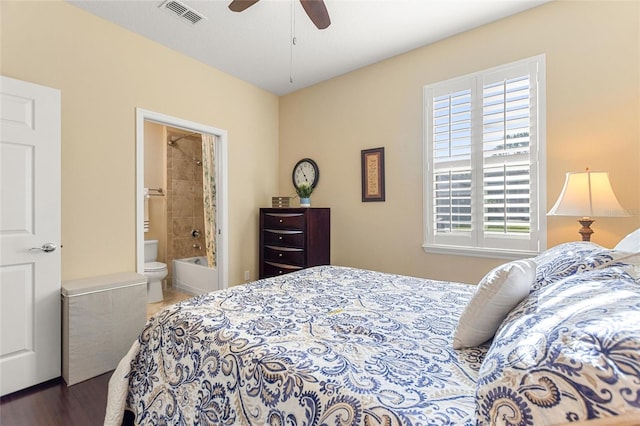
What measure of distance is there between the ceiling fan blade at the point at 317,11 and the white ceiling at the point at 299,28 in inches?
18.7

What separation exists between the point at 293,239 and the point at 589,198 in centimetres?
251

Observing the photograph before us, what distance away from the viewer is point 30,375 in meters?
2.00

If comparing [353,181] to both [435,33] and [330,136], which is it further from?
[435,33]


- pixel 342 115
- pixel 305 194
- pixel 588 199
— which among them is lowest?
pixel 588 199

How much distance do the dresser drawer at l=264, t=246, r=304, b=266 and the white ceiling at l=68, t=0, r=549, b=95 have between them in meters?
2.06

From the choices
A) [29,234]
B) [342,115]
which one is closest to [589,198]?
[342,115]

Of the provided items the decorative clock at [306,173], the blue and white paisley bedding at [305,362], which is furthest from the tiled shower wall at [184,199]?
the blue and white paisley bedding at [305,362]

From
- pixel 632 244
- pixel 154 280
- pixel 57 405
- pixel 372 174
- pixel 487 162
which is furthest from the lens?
pixel 154 280

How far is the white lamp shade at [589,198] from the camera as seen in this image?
186 cm

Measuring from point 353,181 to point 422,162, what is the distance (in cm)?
83

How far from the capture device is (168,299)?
3961 millimetres

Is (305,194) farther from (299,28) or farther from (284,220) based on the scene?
(299,28)

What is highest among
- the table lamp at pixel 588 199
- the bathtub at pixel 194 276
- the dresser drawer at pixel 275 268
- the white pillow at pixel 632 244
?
the table lamp at pixel 588 199

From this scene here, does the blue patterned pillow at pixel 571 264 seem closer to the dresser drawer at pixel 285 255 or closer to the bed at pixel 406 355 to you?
the bed at pixel 406 355
